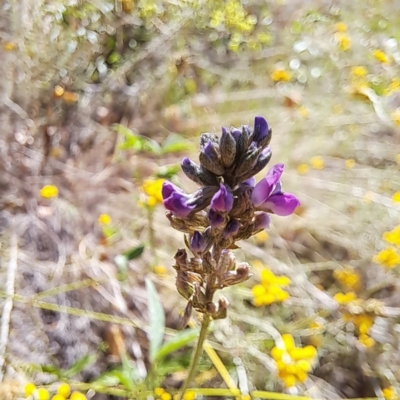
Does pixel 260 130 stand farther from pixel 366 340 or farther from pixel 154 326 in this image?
pixel 366 340

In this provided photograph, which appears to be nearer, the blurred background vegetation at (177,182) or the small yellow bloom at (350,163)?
the blurred background vegetation at (177,182)

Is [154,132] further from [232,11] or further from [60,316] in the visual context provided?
[60,316]

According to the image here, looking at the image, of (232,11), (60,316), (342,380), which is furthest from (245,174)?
(232,11)

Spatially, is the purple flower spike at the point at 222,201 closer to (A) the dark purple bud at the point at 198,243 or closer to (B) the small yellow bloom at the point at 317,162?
(A) the dark purple bud at the point at 198,243

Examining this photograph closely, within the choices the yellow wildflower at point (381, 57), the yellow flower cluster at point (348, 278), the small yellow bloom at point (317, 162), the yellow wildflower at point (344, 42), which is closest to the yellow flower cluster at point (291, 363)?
the yellow flower cluster at point (348, 278)

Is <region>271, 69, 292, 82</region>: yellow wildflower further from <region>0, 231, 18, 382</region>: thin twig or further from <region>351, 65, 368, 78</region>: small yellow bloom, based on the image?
<region>0, 231, 18, 382</region>: thin twig
